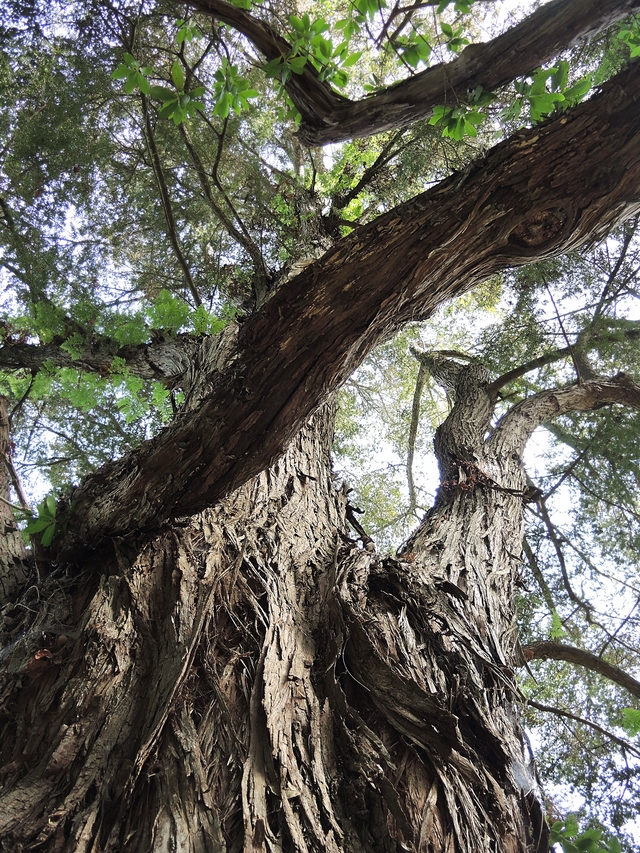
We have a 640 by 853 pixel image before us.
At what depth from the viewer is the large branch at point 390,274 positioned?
1873 mm

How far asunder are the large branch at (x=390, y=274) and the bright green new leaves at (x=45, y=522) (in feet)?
0.97

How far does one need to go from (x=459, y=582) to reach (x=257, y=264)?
2.61 m

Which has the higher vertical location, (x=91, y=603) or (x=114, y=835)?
(x=91, y=603)

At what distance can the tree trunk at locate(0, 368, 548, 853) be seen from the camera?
1.53 m

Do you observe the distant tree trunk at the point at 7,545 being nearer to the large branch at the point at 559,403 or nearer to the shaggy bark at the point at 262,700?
the shaggy bark at the point at 262,700

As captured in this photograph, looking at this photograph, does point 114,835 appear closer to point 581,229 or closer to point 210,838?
point 210,838

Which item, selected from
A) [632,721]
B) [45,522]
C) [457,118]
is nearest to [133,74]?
[457,118]

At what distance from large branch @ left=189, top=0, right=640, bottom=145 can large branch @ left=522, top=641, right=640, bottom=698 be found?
3.20 m

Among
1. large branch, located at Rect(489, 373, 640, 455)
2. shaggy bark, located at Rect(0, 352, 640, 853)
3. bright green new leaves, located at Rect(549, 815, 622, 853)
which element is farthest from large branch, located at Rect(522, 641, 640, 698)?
bright green new leaves, located at Rect(549, 815, 622, 853)

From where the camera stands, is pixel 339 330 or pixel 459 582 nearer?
pixel 339 330

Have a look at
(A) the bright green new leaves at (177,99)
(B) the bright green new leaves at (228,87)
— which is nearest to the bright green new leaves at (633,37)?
(B) the bright green new leaves at (228,87)

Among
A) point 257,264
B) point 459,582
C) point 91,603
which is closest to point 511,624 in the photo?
point 459,582

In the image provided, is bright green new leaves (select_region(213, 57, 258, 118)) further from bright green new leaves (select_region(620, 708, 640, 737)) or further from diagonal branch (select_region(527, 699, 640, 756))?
bright green new leaves (select_region(620, 708, 640, 737))

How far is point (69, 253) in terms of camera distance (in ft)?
17.8
